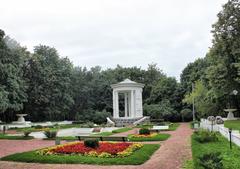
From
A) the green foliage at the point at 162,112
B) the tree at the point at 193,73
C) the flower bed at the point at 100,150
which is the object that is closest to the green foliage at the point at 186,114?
the green foliage at the point at 162,112

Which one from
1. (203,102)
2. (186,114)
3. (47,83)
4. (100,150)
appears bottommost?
(100,150)

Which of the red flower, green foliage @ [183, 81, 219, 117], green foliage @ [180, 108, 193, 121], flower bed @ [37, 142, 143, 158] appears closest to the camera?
flower bed @ [37, 142, 143, 158]

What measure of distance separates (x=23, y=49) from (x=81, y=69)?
1214cm

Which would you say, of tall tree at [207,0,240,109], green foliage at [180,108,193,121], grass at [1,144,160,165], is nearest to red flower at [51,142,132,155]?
grass at [1,144,160,165]

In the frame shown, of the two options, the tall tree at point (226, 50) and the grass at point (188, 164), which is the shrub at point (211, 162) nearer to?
the grass at point (188, 164)

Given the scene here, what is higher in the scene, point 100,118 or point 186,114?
point 186,114

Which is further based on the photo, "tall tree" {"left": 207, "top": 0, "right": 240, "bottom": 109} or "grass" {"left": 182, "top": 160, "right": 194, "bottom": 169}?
"tall tree" {"left": 207, "top": 0, "right": 240, "bottom": 109}

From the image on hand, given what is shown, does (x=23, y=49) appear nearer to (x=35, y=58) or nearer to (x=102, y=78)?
(x=35, y=58)

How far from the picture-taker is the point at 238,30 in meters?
33.3

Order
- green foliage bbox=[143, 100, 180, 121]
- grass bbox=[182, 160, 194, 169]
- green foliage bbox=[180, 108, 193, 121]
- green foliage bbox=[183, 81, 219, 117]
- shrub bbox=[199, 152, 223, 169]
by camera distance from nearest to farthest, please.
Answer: shrub bbox=[199, 152, 223, 169] < grass bbox=[182, 160, 194, 169] < green foliage bbox=[183, 81, 219, 117] < green foliage bbox=[180, 108, 193, 121] < green foliage bbox=[143, 100, 180, 121]

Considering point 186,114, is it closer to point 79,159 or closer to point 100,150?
point 100,150

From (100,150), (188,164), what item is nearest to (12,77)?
(100,150)

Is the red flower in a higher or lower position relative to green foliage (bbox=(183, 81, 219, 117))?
lower

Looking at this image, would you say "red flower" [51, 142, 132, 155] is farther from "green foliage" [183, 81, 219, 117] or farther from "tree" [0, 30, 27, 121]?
"green foliage" [183, 81, 219, 117]
